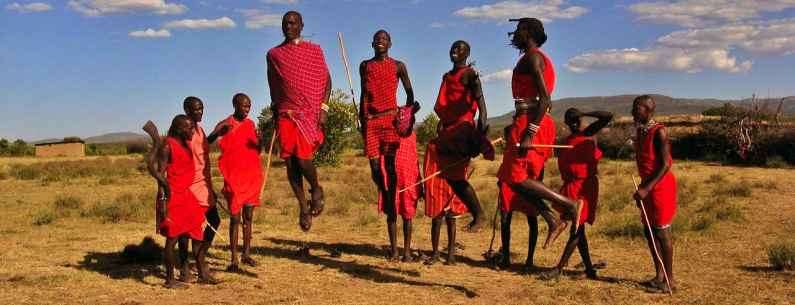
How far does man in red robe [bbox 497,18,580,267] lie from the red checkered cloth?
2098 millimetres

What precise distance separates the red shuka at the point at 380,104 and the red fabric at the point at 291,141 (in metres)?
1.13

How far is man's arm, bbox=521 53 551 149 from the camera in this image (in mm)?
5805

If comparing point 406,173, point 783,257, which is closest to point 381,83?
point 406,173

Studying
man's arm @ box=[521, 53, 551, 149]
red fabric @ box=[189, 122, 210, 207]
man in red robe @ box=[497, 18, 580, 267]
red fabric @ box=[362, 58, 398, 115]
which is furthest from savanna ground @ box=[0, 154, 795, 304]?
red fabric @ box=[362, 58, 398, 115]

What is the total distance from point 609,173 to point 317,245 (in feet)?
53.9

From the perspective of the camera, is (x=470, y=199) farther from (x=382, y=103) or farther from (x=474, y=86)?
(x=382, y=103)

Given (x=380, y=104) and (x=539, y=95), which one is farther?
(x=380, y=104)

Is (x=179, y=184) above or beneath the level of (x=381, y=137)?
beneath

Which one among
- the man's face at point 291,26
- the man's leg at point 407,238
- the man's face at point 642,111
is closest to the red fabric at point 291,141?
the man's face at point 291,26

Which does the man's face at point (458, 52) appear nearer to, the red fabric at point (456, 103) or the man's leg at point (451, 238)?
the red fabric at point (456, 103)

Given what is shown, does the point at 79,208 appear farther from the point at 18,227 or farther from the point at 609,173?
the point at 609,173

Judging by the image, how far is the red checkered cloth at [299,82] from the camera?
7.17m

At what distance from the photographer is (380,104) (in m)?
8.16

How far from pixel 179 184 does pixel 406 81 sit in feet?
9.32
